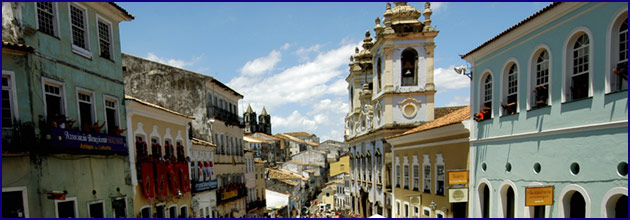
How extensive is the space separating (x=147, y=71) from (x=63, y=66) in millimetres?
12812

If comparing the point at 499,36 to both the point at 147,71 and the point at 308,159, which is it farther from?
the point at 308,159

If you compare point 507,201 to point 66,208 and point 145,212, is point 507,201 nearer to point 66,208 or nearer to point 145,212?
point 145,212

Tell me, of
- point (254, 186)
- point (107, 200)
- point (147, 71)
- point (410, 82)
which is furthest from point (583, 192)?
point (254, 186)

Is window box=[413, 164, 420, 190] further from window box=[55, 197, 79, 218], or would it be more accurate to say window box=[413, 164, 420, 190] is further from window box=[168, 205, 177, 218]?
window box=[55, 197, 79, 218]

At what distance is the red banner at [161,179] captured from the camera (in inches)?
690

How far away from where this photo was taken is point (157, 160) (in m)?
17.4

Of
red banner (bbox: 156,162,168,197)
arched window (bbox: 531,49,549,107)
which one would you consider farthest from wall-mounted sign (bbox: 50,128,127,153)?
arched window (bbox: 531,49,549,107)

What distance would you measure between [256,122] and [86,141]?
98652 millimetres

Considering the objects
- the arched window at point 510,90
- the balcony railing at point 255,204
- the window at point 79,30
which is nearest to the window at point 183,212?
the window at point 79,30

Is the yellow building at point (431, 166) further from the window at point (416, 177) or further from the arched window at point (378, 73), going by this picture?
the arched window at point (378, 73)

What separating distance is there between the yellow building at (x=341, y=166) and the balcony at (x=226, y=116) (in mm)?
46405

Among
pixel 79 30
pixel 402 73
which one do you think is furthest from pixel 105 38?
pixel 402 73

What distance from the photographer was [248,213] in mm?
32531

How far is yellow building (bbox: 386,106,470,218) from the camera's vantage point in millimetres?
17094
